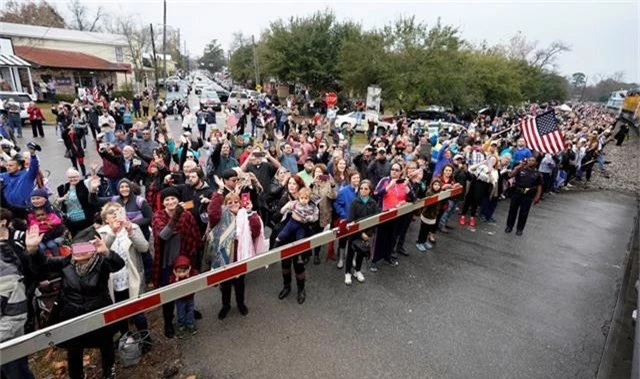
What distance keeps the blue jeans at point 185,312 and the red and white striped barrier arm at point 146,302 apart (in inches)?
26.4

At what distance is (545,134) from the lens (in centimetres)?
837

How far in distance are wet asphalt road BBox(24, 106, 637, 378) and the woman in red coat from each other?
37.0 inches

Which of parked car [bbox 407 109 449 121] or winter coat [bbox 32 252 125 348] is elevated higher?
parked car [bbox 407 109 449 121]

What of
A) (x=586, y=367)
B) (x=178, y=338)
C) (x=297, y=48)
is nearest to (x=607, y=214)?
(x=586, y=367)

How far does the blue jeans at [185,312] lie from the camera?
165 inches

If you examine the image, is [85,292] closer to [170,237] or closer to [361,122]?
[170,237]

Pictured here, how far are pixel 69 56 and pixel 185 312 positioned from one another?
4292cm

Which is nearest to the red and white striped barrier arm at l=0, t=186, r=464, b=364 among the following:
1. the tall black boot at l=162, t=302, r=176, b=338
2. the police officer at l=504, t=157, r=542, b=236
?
the tall black boot at l=162, t=302, r=176, b=338

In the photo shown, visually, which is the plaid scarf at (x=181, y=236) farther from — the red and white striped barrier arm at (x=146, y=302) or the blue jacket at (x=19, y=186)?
the blue jacket at (x=19, y=186)

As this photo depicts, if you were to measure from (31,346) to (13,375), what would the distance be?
664 mm

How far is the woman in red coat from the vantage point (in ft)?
12.5

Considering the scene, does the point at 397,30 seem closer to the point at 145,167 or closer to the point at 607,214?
the point at 607,214

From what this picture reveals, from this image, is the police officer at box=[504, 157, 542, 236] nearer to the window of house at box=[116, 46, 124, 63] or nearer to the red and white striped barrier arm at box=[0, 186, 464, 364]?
the red and white striped barrier arm at box=[0, 186, 464, 364]

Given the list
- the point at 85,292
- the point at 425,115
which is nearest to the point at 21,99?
the point at 85,292
